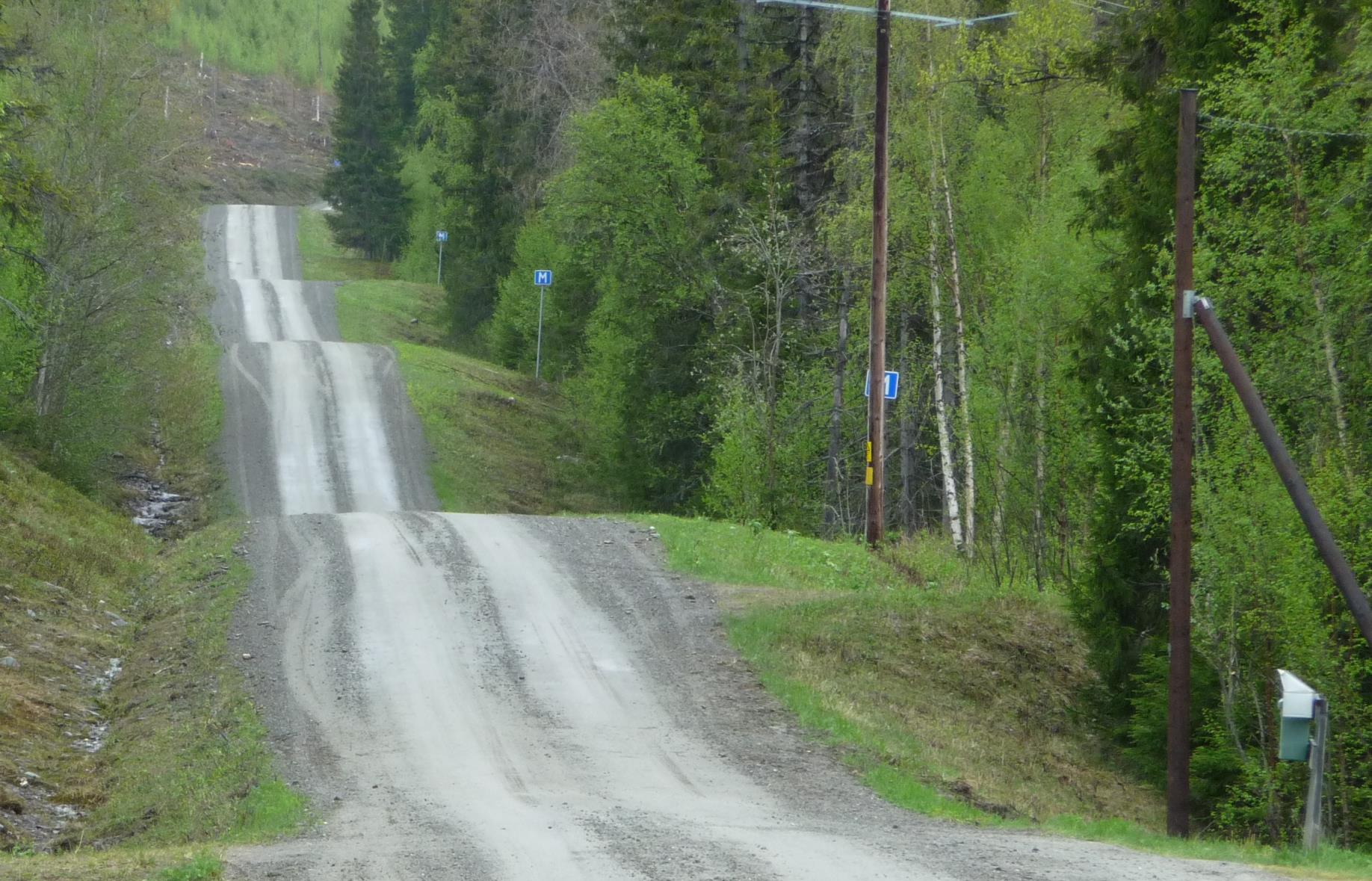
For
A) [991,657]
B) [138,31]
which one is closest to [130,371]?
[138,31]

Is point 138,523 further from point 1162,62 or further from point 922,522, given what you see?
point 1162,62

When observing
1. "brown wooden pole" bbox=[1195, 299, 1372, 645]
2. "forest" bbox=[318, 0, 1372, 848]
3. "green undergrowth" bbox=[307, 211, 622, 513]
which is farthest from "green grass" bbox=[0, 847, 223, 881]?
"green undergrowth" bbox=[307, 211, 622, 513]

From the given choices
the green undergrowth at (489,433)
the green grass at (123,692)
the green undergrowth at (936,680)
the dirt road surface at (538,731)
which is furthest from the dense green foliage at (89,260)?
the green undergrowth at (936,680)

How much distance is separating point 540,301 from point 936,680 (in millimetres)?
26404

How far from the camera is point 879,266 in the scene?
20.3 meters

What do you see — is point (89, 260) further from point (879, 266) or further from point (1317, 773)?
point (1317, 773)

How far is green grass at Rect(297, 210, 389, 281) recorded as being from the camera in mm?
61594

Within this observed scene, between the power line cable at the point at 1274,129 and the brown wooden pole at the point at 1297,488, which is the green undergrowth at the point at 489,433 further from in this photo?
the brown wooden pole at the point at 1297,488

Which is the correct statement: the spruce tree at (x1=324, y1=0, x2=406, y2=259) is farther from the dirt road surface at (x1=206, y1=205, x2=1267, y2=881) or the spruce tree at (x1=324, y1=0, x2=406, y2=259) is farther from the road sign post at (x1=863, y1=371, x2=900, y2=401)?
the road sign post at (x1=863, y1=371, x2=900, y2=401)

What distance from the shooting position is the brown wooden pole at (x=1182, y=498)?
40.4ft

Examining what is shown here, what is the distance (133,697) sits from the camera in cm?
1393

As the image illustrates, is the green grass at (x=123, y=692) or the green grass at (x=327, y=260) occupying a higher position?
the green grass at (x=327, y=260)

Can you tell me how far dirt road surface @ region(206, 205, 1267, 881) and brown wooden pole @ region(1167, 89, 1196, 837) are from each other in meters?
3.15

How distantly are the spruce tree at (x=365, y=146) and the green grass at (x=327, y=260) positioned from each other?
4.84ft
